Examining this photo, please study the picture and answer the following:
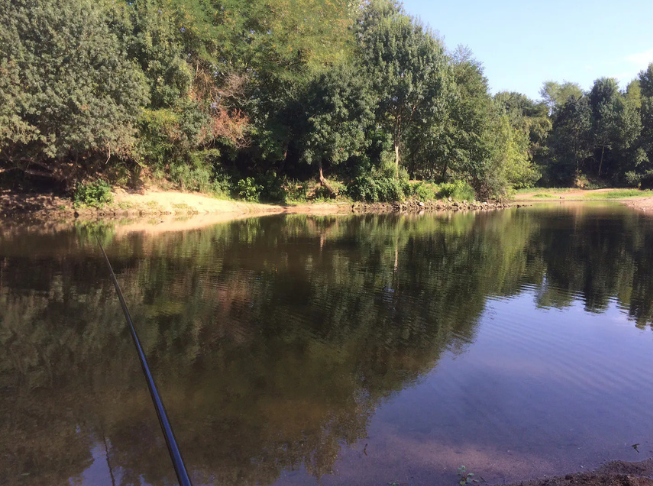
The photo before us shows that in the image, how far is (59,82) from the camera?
67.4 feet

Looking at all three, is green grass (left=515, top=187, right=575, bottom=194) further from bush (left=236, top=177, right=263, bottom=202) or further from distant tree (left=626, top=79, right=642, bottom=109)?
bush (left=236, top=177, right=263, bottom=202)

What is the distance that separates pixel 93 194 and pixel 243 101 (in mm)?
12032

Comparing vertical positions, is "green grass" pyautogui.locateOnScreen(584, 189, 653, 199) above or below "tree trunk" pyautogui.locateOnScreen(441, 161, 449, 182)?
below

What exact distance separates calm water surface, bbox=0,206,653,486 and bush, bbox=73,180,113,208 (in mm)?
12402

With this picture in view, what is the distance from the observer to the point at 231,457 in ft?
14.0

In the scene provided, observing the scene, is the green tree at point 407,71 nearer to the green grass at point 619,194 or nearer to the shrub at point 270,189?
the shrub at point 270,189

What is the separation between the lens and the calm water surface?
13.9 ft

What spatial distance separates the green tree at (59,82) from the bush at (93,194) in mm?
2106

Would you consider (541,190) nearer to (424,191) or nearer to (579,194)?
(579,194)

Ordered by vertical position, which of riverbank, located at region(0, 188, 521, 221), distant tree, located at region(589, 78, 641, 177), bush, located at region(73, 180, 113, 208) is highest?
distant tree, located at region(589, 78, 641, 177)

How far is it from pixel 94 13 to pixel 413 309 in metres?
21.6

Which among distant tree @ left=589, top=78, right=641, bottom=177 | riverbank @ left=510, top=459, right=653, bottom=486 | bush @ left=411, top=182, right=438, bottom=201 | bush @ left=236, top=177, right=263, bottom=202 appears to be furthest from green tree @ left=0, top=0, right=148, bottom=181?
distant tree @ left=589, top=78, right=641, bottom=177

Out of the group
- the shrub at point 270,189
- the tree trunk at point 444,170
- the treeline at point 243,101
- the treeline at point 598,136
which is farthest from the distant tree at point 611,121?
the shrub at point 270,189

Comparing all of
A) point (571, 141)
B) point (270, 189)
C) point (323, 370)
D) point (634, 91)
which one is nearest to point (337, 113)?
point (270, 189)
